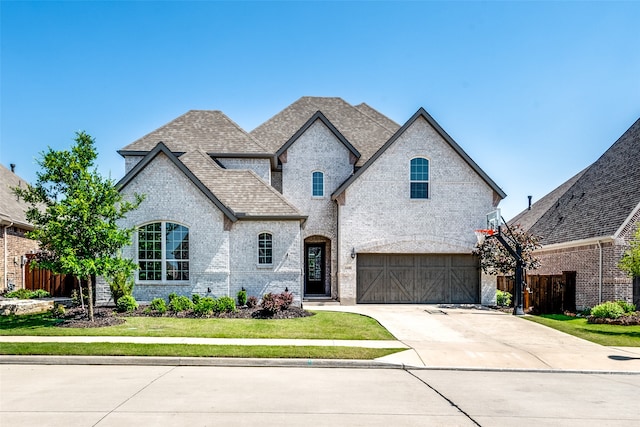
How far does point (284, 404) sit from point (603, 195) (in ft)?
70.7

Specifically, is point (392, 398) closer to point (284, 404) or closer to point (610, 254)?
point (284, 404)

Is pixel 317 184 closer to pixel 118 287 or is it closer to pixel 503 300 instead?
pixel 503 300

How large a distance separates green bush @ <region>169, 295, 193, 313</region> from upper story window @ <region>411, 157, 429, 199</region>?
444 inches

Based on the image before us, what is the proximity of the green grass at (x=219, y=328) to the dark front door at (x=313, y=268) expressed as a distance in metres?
9.26

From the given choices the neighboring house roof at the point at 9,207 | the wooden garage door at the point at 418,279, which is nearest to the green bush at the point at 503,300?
the wooden garage door at the point at 418,279

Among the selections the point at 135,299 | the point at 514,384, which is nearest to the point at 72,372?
the point at 514,384

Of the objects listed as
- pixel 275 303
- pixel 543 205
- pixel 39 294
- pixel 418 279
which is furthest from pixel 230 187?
pixel 543 205

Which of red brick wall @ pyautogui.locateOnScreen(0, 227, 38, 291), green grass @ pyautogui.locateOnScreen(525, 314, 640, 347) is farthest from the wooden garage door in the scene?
red brick wall @ pyautogui.locateOnScreen(0, 227, 38, 291)

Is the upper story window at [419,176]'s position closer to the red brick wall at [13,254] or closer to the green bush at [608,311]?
the green bush at [608,311]

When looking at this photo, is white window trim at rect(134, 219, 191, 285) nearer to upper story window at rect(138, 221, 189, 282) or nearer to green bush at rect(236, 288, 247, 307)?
upper story window at rect(138, 221, 189, 282)

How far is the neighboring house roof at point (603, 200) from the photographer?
21.2 metres

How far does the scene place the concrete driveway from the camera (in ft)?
38.2

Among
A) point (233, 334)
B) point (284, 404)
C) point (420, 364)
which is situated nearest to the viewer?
point (284, 404)

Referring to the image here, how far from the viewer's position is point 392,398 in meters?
8.34
